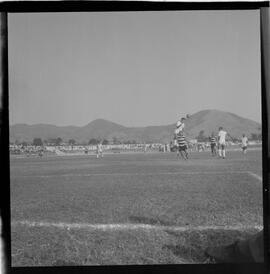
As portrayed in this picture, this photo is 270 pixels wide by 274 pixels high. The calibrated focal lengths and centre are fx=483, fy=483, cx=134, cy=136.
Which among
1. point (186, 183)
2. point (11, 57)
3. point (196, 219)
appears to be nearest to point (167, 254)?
point (196, 219)

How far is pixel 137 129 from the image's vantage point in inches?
213

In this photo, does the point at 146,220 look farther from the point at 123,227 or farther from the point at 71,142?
the point at 71,142

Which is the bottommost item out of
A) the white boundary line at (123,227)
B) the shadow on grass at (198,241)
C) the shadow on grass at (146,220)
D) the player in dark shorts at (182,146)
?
the shadow on grass at (198,241)

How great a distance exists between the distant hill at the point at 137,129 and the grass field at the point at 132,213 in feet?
1.00

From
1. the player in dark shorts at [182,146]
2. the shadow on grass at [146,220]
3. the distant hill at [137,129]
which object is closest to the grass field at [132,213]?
the shadow on grass at [146,220]

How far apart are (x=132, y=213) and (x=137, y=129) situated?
93 centimetres

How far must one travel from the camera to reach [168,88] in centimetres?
528

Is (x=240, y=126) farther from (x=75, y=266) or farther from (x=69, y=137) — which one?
(x=75, y=266)

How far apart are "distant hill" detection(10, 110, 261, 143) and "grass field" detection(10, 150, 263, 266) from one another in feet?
1.00

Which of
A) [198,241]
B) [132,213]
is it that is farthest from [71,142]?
[198,241]

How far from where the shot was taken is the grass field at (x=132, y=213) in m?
5.04

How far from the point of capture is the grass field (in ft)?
16.5

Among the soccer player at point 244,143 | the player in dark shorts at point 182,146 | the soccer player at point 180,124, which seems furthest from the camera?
the player in dark shorts at point 182,146

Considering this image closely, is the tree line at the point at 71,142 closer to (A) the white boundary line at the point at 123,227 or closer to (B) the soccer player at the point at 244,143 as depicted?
(A) the white boundary line at the point at 123,227
